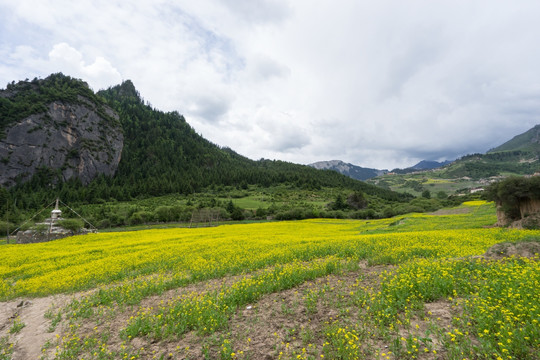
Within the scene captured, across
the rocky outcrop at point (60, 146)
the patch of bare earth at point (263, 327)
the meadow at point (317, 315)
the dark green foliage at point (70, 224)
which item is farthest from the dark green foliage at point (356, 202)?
the rocky outcrop at point (60, 146)

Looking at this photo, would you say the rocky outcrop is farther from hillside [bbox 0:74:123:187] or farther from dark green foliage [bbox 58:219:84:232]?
dark green foliage [bbox 58:219:84:232]

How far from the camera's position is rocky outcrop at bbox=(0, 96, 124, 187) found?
5881 inches

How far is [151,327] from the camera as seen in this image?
7523 millimetres

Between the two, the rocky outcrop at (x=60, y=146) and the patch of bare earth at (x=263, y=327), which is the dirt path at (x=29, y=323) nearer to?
the patch of bare earth at (x=263, y=327)

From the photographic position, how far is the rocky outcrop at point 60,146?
14938 centimetres

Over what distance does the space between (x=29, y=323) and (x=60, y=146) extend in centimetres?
21473

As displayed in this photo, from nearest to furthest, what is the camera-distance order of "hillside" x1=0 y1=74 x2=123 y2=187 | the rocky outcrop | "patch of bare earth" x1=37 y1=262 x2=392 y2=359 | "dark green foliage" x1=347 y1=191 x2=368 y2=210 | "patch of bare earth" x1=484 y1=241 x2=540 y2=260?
"patch of bare earth" x1=37 y1=262 x2=392 y2=359, "patch of bare earth" x1=484 y1=241 x2=540 y2=260, "dark green foliage" x1=347 y1=191 x2=368 y2=210, the rocky outcrop, "hillside" x1=0 y1=74 x2=123 y2=187

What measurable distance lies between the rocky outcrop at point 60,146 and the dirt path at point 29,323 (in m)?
196

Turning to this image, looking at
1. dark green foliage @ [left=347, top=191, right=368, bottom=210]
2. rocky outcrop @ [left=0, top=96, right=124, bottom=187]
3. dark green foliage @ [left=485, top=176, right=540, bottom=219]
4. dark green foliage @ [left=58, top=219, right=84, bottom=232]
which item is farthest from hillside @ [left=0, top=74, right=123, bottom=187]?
dark green foliage @ [left=485, top=176, right=540, bottom=219]

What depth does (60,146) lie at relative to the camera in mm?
169125

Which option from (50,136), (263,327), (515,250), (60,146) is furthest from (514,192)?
(50,136)

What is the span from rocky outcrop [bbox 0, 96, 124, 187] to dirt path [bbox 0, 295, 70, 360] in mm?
196403

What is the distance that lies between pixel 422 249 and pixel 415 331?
946 centimetres

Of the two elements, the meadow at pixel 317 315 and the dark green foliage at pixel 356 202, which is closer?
the meadow at pixel 317 315
